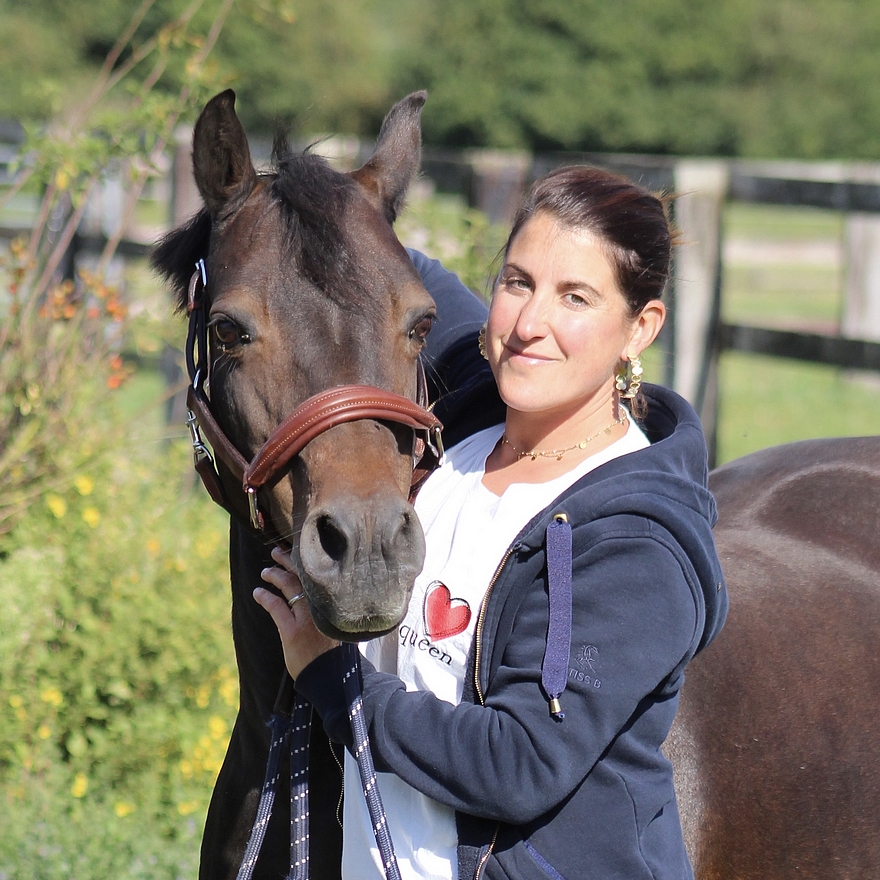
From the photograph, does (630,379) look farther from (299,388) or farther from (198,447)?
(198,447)

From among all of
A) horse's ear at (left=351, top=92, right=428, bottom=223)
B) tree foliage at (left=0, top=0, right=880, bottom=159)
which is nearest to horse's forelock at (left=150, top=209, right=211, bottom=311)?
horse's ear at (left=351, top=92, right=428, bottom=223)

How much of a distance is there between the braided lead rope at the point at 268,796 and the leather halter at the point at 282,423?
1.10 ft

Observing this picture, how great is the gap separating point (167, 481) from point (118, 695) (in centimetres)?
103

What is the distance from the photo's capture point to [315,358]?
5.48 ft

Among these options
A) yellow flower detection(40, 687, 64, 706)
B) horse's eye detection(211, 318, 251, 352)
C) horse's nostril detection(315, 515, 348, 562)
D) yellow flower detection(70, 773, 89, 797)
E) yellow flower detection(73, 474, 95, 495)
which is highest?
horse's eye detection(211, 318, 251, 352)

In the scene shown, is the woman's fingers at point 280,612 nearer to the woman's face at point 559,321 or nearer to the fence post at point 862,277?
the woman's face at point 559,321

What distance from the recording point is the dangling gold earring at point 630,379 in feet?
5.88

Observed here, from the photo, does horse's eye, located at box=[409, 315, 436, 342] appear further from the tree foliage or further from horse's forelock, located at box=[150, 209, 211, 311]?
the tree foliage

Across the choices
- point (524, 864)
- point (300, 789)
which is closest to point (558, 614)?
point (524, 864)

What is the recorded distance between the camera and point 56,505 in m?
3.74

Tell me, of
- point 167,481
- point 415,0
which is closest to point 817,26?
point 415,0

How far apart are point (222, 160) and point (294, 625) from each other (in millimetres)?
795

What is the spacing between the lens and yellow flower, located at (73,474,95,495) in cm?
376

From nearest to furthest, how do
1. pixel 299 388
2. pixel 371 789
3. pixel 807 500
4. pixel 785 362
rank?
pixel 371 789 → pixel 299 388 → pixel 807 500 → pixel 785 362
